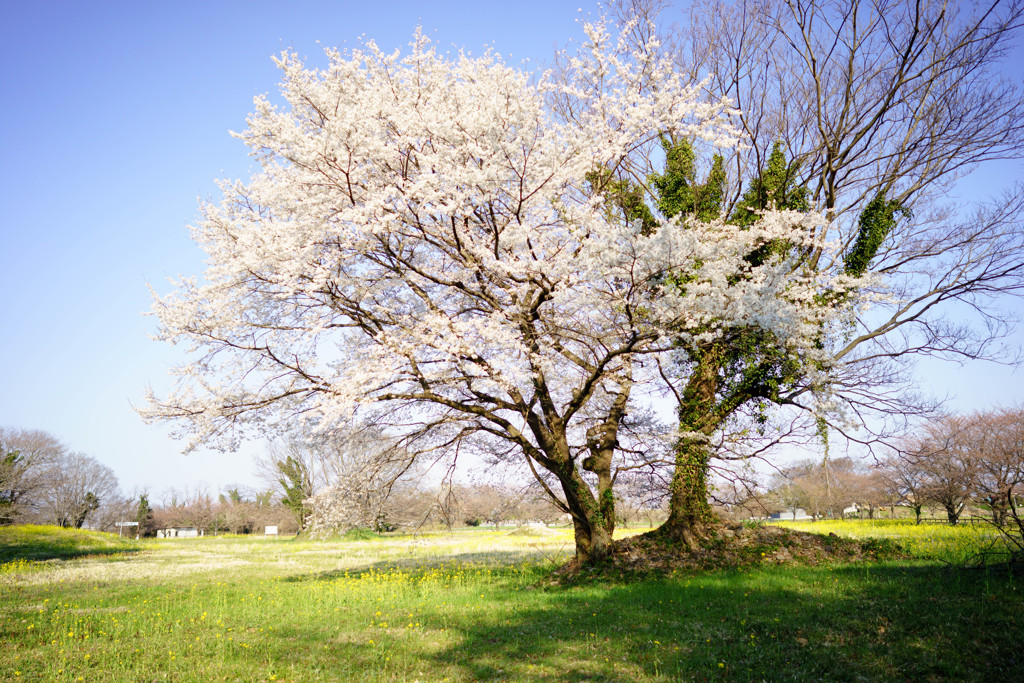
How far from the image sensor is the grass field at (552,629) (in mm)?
5941

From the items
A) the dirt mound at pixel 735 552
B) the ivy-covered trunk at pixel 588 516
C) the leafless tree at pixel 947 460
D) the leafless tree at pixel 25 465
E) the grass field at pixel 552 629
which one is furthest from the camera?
the leafless tree at pixel 25 465

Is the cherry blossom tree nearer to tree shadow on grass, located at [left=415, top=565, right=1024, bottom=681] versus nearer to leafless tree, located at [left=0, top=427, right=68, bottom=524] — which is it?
tree shadow on grass, located at [left=415, top=565, right=1024, bottom=681]

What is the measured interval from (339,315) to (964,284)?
13717 mm

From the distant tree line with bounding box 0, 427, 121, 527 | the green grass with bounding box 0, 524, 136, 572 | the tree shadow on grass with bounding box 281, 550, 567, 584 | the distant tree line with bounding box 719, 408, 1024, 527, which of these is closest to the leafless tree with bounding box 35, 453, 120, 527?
the distant tree line with bounding box 0, 427, 121, 527

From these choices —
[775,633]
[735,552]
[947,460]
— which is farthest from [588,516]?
[947,460]

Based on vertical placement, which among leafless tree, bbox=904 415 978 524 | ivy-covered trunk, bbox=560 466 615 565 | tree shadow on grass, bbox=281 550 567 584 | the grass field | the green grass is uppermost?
leafless tree, bbox=904 415 978 524

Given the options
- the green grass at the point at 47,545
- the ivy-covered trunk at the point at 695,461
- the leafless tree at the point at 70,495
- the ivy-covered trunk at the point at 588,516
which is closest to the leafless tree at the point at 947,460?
the ivy-covered trunk at the point at 695,461

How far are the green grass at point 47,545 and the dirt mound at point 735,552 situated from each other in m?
19.6

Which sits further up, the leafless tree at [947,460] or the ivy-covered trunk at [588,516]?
the leafless tree at [947,460]

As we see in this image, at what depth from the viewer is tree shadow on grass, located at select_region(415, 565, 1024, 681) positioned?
18.5 ft

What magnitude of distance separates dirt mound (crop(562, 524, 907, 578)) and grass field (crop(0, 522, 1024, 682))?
53 cm

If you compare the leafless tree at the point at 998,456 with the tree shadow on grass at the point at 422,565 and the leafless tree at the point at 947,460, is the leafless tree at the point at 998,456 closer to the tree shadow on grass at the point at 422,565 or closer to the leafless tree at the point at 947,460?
the leafless tree at the point at 947,460

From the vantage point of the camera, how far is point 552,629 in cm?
793

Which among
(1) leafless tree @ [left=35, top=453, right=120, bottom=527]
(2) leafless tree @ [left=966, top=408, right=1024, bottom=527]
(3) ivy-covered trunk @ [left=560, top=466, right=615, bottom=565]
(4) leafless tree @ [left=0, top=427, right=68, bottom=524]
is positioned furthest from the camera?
(1) leafless tree @ [left=35, top=453, right=120, bottom=527]
